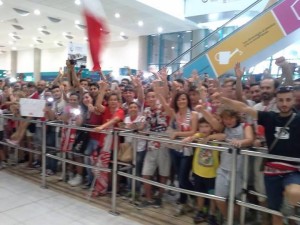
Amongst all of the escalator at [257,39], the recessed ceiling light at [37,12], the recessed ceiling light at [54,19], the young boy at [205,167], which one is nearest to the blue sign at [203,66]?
the escalator at [257,39]

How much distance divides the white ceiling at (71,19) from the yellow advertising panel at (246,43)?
383 centimetres

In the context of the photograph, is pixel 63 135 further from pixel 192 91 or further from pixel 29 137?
pixel 192 91

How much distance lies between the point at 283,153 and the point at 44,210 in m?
2.46

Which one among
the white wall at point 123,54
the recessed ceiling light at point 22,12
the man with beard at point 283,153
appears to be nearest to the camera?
the man with beard at point 283,153

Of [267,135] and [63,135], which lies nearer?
[267,135]

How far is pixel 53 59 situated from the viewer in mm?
20203

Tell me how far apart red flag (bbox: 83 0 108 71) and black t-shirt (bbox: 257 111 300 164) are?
1539 mm

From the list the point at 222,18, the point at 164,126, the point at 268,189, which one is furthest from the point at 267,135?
the point at 222,18

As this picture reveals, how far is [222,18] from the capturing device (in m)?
11.6

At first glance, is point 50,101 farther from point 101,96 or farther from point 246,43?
point 246,43

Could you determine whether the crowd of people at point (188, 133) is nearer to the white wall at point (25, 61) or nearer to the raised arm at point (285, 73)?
the raised arm at point (285, 73)

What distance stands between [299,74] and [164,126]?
355cm

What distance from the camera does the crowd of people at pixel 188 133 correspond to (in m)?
2.20

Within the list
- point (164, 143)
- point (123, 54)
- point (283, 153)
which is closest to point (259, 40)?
point (164, 143)
